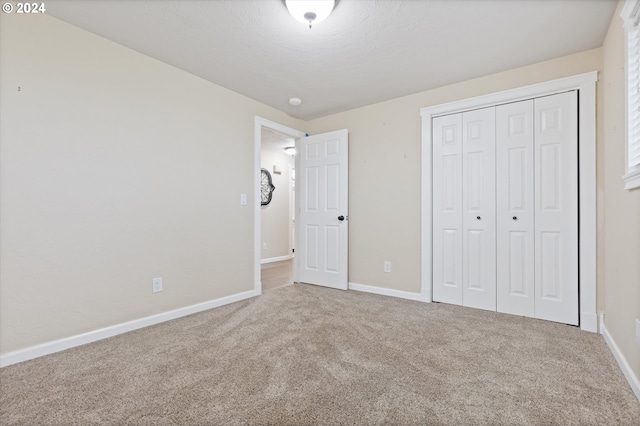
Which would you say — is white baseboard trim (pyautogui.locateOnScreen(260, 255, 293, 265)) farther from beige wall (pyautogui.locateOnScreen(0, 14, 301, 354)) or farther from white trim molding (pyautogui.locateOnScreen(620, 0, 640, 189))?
white trim molding (pyautogui.locateOnScreen(620, 0, 640, 189))

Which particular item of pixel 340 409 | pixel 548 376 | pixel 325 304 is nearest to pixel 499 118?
pixel 548 376

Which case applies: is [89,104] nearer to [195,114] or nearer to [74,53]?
[74,53]

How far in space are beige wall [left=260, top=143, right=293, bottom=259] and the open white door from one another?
6.92 feet

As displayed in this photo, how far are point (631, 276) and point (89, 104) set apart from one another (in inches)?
150

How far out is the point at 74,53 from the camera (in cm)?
224

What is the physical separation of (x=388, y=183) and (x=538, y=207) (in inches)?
59.3

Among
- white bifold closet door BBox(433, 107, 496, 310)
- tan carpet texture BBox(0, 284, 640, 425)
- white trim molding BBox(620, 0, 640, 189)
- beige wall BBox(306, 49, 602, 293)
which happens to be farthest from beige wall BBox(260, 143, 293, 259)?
white trim molding BBox(620, 0, 640, 189)

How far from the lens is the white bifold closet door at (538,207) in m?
2.62

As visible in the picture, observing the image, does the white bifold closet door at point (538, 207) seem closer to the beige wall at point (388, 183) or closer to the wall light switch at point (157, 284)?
the beige wall at point (388, 183)

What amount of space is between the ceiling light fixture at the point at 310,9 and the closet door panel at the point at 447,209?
1.85 m

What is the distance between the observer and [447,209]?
327 centimetres

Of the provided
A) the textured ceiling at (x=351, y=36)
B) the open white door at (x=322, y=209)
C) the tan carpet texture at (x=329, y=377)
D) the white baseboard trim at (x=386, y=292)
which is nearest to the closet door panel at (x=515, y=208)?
the tan carpet texture at (x=329, y=377)

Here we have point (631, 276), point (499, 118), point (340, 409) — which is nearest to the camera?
point (340, 409)

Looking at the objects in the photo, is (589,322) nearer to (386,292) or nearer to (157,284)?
(386,292)
